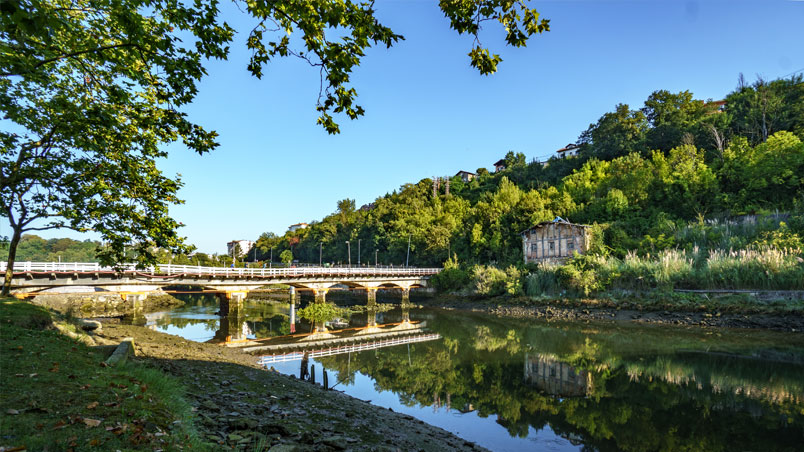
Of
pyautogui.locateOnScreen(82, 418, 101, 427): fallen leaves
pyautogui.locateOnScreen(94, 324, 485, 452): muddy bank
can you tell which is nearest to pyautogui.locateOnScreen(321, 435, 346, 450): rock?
pyautogui.locateOnScreen(94, 324, 485, 452): muddy bank

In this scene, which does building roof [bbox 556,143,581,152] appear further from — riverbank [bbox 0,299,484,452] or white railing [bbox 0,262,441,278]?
riverbank [bbox 0,299,484,452]

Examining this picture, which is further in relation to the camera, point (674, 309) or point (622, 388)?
point (674, 309)

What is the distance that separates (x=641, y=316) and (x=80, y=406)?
3197 centimetres

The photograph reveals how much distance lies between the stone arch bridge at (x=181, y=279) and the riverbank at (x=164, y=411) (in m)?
9.13

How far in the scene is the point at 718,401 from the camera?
38.1ft

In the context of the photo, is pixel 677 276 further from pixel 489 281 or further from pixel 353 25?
pixel 353 25

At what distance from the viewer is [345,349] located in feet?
71.2

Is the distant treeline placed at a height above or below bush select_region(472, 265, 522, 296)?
above

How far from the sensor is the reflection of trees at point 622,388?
9602mm

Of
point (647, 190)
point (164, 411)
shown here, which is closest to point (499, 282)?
point (647, 190)

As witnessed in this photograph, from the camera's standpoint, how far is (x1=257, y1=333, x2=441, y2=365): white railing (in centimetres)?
1881

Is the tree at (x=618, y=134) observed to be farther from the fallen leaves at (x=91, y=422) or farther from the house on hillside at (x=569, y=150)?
the fallen leaves at (x=91, y=422)

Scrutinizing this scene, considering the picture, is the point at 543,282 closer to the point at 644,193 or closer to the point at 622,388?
the point at 644,193

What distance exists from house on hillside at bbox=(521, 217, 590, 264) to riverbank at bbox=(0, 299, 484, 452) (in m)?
36.5
